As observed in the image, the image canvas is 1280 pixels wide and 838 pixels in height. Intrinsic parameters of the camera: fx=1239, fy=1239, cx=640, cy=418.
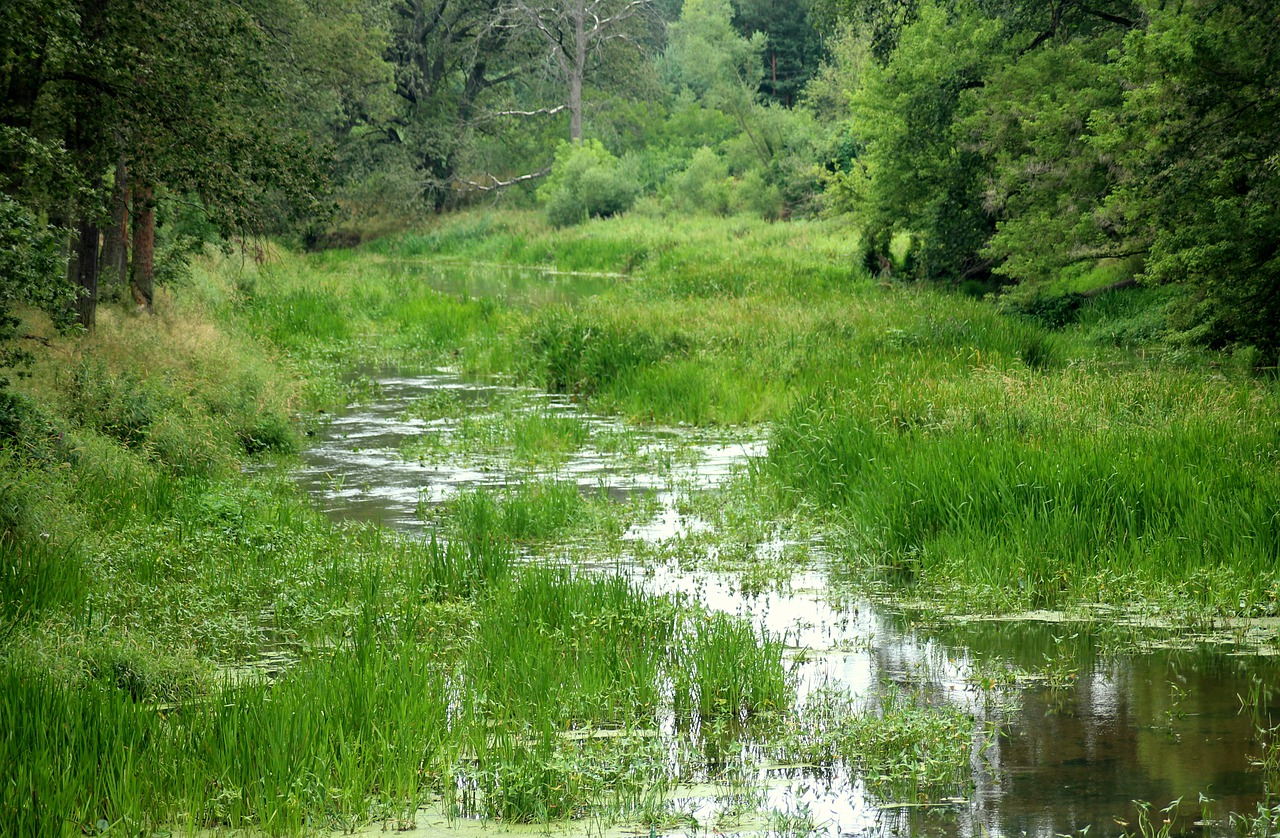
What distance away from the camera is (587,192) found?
176ft

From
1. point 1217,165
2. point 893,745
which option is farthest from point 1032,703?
point 1217,165

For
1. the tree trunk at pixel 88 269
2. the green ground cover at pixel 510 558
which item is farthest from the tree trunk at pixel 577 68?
the tree trunk at pixel 88 269

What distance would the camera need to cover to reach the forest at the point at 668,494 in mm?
5562

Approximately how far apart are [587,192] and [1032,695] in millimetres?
48590

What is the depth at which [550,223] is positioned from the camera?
54.8m

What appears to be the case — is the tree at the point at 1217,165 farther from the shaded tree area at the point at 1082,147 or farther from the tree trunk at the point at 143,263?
the tree trunk at the point at 143,263

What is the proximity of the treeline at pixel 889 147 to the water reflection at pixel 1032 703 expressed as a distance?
4357mm

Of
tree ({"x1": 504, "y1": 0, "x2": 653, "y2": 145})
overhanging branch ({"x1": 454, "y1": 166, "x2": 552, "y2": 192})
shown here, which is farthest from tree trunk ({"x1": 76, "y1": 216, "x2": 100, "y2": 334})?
overhanging branch ({"x1": 454, "y1": 166, "x2": 552, "y2": 192})

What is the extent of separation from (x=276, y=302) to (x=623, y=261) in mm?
16558

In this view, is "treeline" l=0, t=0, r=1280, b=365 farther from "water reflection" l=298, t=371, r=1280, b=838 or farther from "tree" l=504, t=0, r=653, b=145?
"water reflection" l=298, t=371, r=1280, b=838

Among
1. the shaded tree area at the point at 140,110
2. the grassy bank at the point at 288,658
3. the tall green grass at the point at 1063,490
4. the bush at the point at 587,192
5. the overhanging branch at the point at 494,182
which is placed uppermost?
the overhanging branch at the point at 494,182

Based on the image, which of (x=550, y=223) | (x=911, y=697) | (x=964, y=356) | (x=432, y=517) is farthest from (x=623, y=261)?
(x=911, y=697)

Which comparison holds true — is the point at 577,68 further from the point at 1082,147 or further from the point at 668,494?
the point at 668,494

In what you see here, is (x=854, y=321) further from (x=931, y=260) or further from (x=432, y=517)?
(x=432, y=517)
